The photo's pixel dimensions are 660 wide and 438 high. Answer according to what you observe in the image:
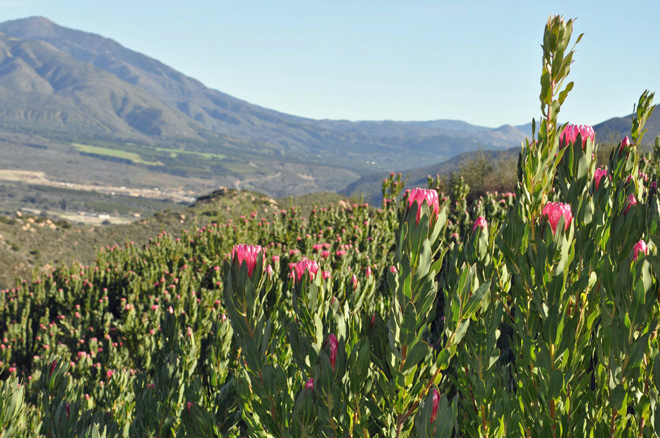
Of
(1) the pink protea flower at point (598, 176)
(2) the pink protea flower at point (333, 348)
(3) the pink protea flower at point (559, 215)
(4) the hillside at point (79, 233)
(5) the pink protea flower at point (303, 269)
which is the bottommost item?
(4) the hillside at point (79, 233)

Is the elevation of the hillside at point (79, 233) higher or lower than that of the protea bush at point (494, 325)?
lower

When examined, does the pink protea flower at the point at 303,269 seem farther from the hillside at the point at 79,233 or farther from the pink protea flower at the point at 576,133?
the hillside at the point at 79,233

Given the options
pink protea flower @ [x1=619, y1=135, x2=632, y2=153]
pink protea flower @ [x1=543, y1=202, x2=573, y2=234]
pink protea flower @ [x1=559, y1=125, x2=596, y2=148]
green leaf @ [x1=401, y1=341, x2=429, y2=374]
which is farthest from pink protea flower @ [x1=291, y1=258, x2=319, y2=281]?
pink protea flower @ [x1=619, y1=135, x2=632, y2=153]

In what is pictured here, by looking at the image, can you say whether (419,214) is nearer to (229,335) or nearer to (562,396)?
(562,396)

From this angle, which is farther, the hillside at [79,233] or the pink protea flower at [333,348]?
the hillside at [79,233]

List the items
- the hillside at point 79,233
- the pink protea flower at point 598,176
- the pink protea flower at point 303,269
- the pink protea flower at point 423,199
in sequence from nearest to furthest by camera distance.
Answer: the pink protea flower at point 423,199 → the pink protea flower at point 303,269 → the pink protea flower at point 598,176 → the hillside at point 79,233

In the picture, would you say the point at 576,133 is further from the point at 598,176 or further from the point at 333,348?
the point at 333,348

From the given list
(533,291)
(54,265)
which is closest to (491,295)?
(533,291)

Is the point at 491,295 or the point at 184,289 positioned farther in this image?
the point at 184,289

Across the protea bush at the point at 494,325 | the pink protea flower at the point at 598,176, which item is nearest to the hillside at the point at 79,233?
the pink protea flower at the point at 598,176

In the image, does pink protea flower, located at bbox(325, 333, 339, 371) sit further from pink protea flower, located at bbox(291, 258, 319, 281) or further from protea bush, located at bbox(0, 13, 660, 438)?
pink protea flower, located at bbox(291, 258, 319, 281)

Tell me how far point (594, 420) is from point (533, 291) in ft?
2.08

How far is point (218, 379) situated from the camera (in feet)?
9.71

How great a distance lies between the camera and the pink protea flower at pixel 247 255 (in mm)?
1734
